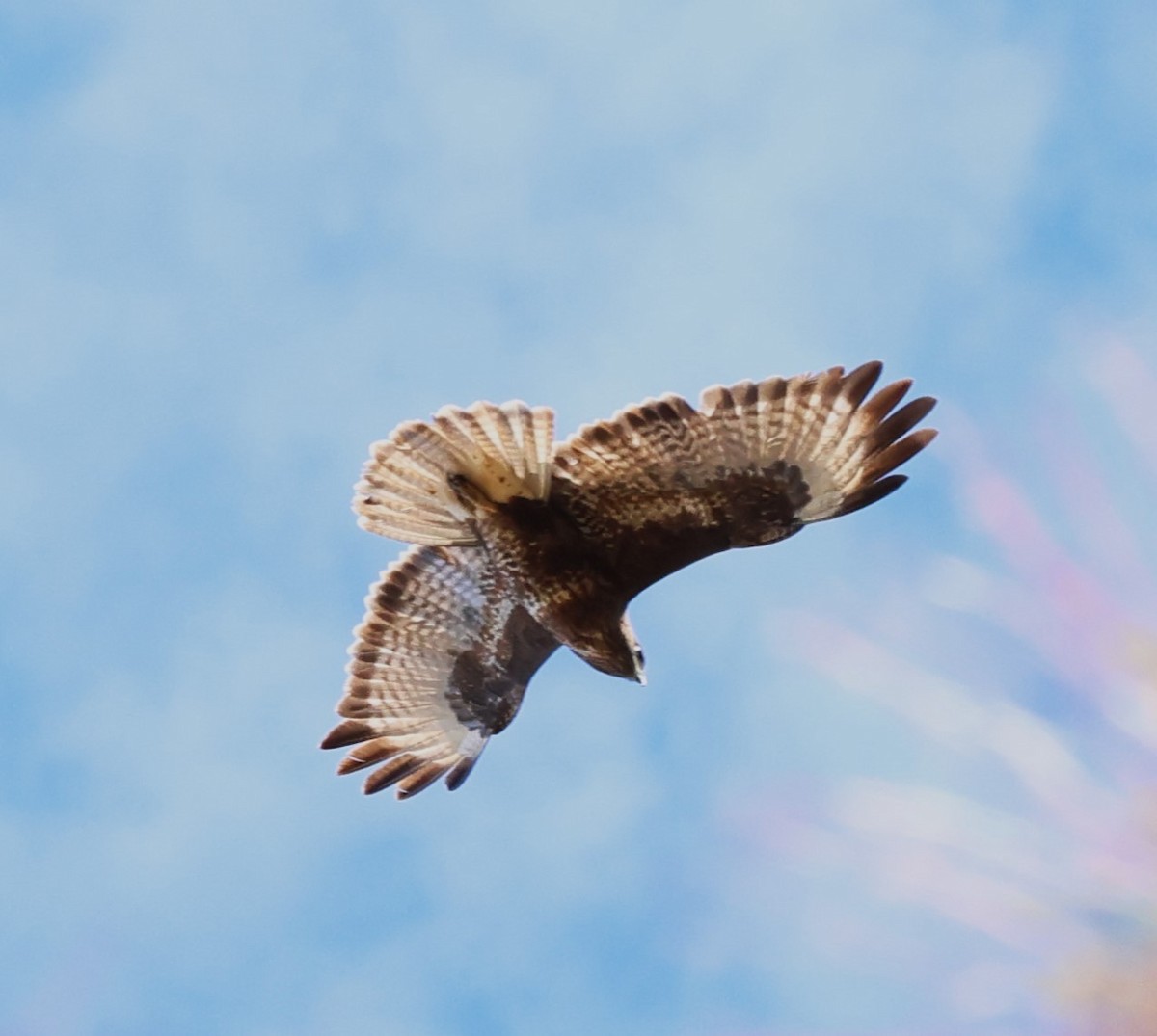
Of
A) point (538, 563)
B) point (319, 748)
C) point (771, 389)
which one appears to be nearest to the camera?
point (771, 389)

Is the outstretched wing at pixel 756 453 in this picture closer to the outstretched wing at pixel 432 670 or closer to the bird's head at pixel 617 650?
the bird's head at pixel 617 650

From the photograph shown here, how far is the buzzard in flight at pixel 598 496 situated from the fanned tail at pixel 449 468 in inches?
0.4

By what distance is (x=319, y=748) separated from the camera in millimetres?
13438

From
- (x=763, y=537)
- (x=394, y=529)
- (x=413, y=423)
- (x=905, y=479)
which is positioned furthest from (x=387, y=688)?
(x=905, y=479)

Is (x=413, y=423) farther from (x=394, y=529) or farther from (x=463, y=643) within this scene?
(x=463, y=643)

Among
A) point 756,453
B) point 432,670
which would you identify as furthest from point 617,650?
point 432,670

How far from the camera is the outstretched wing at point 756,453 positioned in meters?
11.5

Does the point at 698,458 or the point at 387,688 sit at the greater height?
the point at 387,688

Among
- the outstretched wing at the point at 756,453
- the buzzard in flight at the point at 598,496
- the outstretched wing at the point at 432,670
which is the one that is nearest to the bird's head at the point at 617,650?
the buzzard in flight at the point at 598,496

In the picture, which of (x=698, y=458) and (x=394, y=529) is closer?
(x=698, y=458)

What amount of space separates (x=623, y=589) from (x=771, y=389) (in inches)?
70.3

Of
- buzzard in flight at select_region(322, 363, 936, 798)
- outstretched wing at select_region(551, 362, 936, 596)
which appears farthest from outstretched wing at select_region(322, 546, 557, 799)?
outstretched wing at select_region(551, 362, 936, 596)

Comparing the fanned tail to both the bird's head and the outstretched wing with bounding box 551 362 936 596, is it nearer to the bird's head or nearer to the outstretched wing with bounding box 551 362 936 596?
the outstretched wing with bounding box 551 362 936 596

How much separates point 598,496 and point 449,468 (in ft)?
3.48
